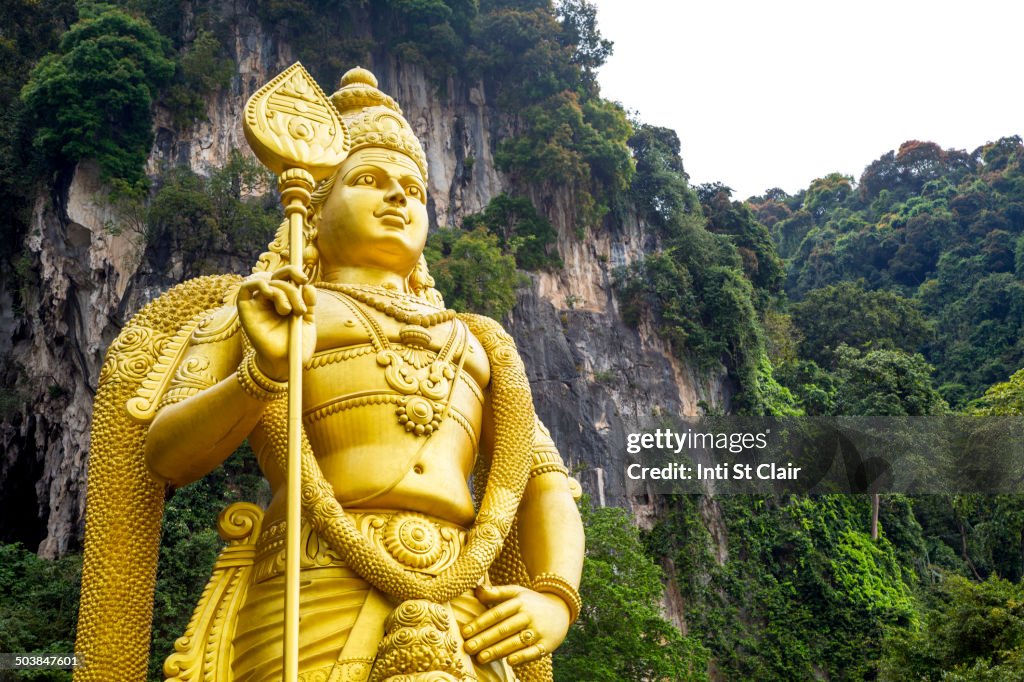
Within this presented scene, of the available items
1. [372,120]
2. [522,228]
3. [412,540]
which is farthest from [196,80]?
[412,540]

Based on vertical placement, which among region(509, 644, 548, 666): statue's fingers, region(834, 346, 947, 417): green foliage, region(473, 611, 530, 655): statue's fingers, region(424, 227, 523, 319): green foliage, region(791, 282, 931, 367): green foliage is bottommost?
region(509, 644, 548, 666): statue's fingers

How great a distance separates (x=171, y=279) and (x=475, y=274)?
5.20 metres

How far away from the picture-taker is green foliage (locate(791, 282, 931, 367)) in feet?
91.4

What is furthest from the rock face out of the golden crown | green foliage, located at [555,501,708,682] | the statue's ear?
the statue's ear

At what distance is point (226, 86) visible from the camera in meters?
21.6

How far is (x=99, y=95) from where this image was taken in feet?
62.5

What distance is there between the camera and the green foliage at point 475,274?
63.0ft

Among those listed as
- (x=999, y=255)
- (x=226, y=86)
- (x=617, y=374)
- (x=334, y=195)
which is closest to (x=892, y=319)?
(x=999, y=255)

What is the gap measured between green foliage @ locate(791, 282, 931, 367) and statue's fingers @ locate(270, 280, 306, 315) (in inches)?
1002

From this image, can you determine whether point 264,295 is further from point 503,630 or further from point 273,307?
point 503,630

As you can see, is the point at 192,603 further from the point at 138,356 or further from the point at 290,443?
the point at 290,443

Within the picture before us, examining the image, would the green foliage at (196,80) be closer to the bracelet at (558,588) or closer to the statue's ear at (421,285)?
the statue's ear at (421,285)

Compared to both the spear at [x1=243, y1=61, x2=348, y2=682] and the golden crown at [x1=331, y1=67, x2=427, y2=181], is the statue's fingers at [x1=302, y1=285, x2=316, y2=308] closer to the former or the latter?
the spear at [x1=243, y1=61, x2=348, y2=682]

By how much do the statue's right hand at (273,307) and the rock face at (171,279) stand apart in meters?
13.2
